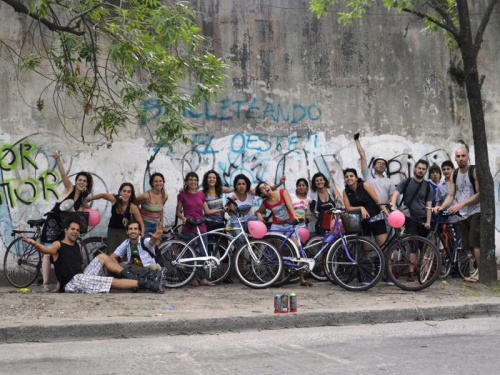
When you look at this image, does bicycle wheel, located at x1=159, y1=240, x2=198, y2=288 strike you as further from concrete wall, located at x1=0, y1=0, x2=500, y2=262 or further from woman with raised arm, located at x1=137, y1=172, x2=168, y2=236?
concrete wall, located at x1=0, y1=0, x2=500, y2=262

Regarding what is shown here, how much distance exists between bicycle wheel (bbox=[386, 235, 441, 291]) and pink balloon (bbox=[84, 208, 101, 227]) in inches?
169

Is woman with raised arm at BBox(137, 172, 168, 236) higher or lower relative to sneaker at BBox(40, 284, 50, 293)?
higher

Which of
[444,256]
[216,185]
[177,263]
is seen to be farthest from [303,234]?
[444,256]

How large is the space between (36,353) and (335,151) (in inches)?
262

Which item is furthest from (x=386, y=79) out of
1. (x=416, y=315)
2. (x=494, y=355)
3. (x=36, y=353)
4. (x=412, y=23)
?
(x=36, y=353)

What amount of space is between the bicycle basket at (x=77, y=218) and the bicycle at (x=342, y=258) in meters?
2.60

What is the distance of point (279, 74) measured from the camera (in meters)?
11.3

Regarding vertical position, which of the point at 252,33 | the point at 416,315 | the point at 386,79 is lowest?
the point at 416,315

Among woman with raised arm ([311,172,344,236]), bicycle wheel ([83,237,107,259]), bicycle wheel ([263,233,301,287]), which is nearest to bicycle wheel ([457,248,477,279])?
woman with raised arm ([311,172,344,236])

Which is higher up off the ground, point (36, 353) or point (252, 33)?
point (252, 33)

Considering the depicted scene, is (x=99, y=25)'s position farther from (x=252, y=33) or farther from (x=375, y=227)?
(x=375, y=227)

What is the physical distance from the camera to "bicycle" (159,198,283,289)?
9359 millimetres

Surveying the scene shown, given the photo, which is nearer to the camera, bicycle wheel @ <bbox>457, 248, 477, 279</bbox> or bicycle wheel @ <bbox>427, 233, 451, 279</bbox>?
bicycle wheel @ <bbox>427, 233, 451, 279</bbox>

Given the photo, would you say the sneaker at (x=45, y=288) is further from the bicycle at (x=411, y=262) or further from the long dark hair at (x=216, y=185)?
the bicycle at (x=411, y=262)
